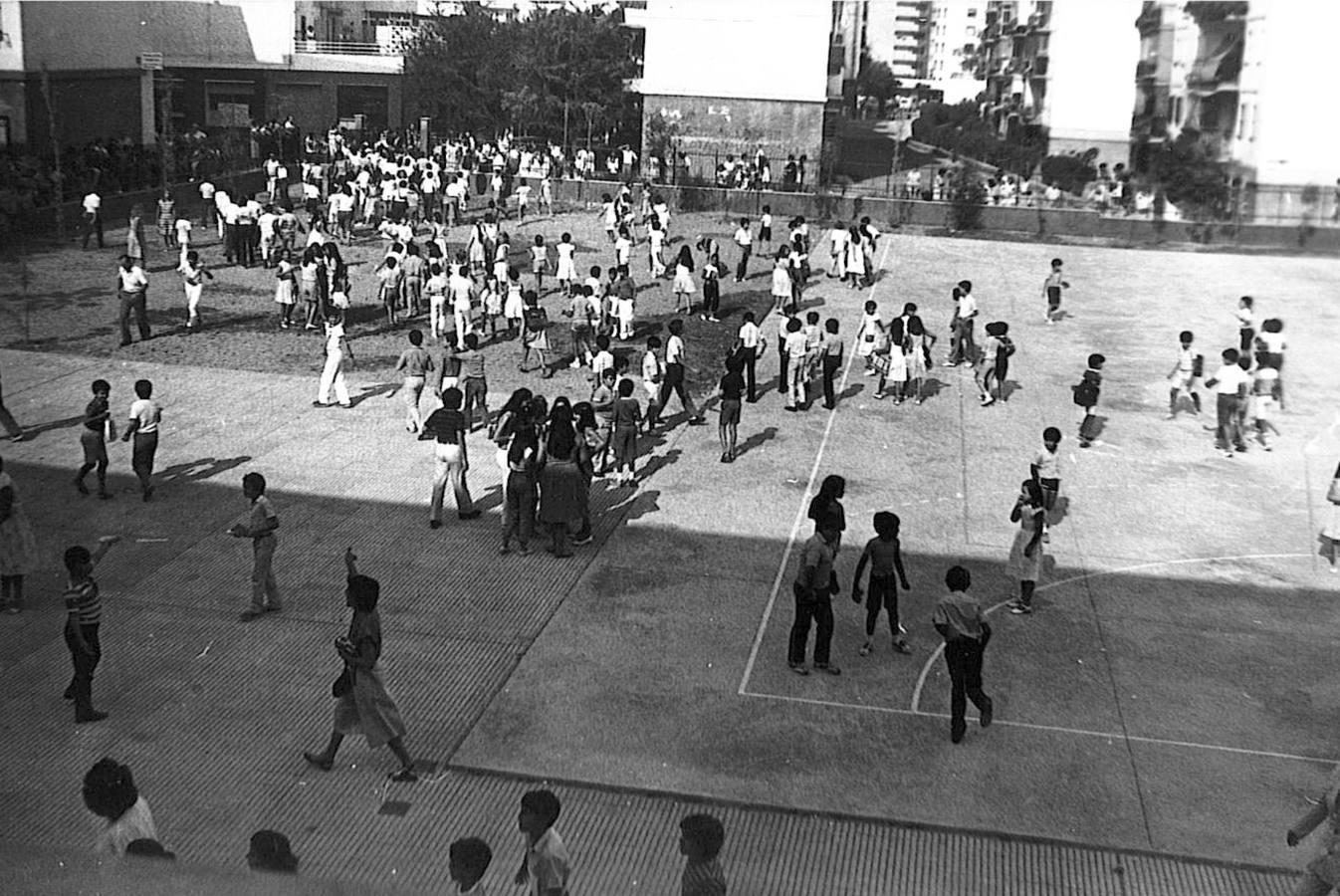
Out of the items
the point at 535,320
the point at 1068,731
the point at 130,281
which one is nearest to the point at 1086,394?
Result: the point at 535,320

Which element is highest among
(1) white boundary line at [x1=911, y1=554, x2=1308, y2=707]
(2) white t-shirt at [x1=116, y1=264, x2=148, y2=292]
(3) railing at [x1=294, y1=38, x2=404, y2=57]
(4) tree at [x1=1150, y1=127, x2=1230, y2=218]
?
(3) railing at [x1=294, y1=38, x2=404, y2=57]

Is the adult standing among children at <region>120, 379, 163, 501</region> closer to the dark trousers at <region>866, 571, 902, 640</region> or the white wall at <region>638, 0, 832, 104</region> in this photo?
the dark trousers at <region>866, 571, 902, 640</region>

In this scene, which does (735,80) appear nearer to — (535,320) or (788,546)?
(535,320)

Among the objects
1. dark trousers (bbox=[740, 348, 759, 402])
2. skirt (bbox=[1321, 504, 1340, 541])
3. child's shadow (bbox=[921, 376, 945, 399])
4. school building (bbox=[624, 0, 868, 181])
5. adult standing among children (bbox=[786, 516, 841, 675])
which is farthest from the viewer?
school building (bbox=[624, 0, 868, 181])

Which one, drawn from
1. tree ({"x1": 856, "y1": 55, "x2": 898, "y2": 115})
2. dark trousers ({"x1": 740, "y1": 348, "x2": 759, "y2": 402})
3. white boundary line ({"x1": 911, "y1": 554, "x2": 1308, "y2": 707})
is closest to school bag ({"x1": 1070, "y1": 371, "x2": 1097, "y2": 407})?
white boundary line ({"x1": 911, "y1": 554, "x2": 1308, "y2": 707})

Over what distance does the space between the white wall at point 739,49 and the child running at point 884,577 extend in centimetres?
3492

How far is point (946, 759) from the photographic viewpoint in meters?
9.32

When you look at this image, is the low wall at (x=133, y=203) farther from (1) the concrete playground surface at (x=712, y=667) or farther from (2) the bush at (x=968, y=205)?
(2) the bush at (x=968, y=205)

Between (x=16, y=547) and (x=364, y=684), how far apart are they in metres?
4.28

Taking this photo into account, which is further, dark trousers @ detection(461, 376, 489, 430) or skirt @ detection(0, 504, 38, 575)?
dark trousers @ detection(461, 376, 489, 430)

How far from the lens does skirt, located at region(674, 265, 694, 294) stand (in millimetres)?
23859

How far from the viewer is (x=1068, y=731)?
978cm

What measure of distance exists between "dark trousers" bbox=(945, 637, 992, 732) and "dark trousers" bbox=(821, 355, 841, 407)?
9.27 meters

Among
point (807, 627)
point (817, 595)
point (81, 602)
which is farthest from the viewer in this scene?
point (807, 627)
